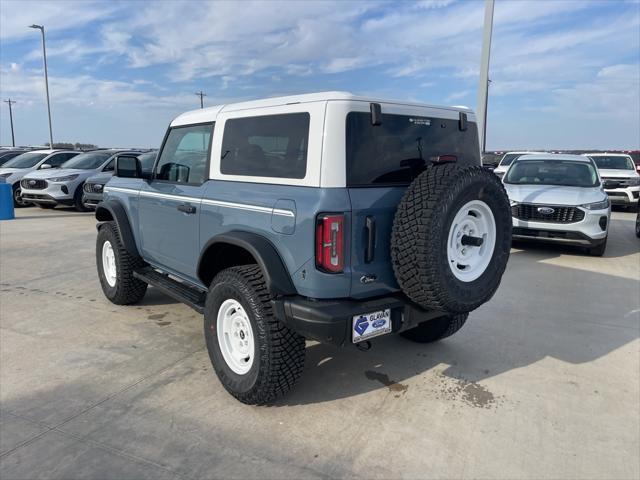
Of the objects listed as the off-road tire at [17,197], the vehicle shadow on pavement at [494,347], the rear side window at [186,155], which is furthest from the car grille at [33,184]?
the vehicle shadow on pavement at [494,347]

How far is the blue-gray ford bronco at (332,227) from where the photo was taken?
2.78m

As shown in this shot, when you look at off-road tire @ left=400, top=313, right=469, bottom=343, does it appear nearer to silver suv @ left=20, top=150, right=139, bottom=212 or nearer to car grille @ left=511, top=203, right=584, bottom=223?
car grille @ left=511, top=203, right=584, bottom=223

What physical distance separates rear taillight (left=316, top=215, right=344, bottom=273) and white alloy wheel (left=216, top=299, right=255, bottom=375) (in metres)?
0.80

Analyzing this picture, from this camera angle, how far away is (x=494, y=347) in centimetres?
423

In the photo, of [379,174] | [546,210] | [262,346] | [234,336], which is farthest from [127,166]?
[546,210]

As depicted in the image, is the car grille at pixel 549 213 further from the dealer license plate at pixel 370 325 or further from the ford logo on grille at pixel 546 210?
the dealer license plate at pixel 370 325

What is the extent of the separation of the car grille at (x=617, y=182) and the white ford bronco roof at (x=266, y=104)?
1226 cm

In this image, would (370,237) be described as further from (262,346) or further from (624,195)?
(624,195)

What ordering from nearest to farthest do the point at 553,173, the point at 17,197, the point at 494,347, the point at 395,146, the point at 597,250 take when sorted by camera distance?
1. the point at 395,146
2. the point at 494,347
3. the point at 597,250
4. the point at 553,173
5. the point at 17,197

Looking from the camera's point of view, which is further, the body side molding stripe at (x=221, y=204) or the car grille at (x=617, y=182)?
the car grille at (x=617, y=182)

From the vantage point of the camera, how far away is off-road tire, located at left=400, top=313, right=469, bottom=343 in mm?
4004

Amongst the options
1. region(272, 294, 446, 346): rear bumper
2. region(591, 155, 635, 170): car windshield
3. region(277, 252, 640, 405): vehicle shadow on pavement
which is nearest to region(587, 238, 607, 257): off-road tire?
region(277, 252, 640, 405): vehicle shadow on pavement

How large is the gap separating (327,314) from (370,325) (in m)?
0.32

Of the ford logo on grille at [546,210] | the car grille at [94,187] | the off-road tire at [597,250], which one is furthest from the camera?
the car grille at [94,187]
